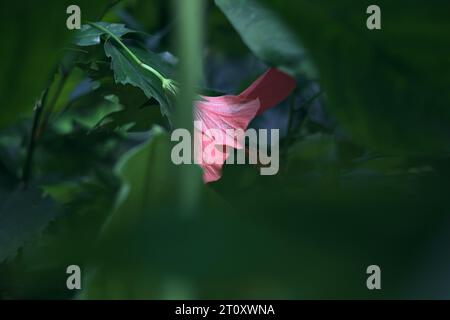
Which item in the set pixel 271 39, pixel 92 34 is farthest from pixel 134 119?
pixel 271 39

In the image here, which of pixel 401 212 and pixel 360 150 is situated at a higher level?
pixel 360 150

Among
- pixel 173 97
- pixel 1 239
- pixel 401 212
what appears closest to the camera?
pixel 401 212

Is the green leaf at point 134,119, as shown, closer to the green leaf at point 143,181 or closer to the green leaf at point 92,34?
the green leaf at point 92,34

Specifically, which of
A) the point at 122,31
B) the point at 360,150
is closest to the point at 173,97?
the point at 122,31

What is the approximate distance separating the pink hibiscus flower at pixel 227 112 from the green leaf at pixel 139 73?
0.02 metres

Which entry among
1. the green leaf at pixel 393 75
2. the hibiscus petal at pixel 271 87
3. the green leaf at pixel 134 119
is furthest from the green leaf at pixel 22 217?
the green leaf at pixel 393 75

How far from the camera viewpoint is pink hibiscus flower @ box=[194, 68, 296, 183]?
338 mm

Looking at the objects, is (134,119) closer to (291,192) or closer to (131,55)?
(131,55)

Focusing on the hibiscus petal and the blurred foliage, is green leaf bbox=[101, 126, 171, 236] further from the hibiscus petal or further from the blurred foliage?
the hibiscus petal

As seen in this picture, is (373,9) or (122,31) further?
(122,31)

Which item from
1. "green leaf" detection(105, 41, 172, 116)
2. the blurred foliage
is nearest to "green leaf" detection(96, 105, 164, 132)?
"green leaf" detection(105, 41, 172, 116)

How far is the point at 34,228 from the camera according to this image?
494 millimetres

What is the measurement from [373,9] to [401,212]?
8 cm
